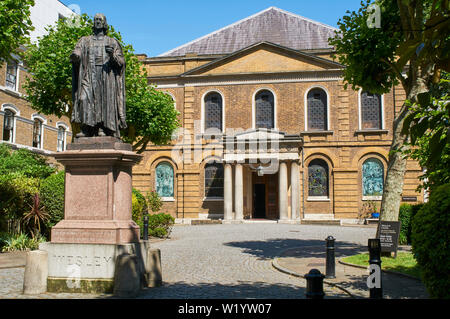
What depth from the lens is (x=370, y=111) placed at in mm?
28953

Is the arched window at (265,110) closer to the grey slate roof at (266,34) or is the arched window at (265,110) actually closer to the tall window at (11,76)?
the grey slate roof at (266,34)

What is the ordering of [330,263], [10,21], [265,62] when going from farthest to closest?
[265,62] < [10,21] < [330,263]

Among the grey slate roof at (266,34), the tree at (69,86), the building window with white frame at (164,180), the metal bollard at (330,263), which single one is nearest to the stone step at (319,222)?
the building window with white frame at (164,180)

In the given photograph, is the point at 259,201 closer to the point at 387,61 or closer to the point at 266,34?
the point at 266,34

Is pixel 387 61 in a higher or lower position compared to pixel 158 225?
higher

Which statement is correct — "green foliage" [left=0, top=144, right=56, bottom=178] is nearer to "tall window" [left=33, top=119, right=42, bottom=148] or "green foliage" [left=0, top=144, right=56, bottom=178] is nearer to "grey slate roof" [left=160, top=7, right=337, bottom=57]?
"tall window" [left=33, top=119, right=42, bottom=148]

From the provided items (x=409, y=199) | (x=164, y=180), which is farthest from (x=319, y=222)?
(x=164, y=180)

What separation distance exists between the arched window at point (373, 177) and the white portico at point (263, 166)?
4781 millimetres

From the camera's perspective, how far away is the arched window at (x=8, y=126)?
24.6 m

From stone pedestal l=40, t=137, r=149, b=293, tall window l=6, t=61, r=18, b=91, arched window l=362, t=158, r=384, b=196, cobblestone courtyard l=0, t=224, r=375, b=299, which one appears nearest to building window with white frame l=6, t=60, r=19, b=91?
tall window l=6, t=61, r=18, b=91

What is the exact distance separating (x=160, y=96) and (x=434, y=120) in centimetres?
2050

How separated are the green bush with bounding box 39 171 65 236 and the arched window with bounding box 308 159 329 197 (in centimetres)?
1850

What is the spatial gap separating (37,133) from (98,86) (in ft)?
75.8

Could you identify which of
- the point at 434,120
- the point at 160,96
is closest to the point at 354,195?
the point at 160,96
